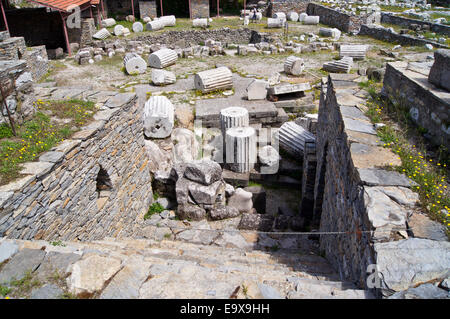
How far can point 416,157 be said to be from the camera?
409 centimetres

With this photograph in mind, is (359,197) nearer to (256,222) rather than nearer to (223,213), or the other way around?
(256,222)

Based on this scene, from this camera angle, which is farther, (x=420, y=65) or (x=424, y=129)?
(x=420, y=65)

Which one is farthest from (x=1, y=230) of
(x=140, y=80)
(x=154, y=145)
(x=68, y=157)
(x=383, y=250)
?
(x=140, y=80)

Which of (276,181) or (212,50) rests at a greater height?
(212,50)

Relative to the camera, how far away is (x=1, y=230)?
3.54 m

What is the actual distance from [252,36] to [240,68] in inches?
298

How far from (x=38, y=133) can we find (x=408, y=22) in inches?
835

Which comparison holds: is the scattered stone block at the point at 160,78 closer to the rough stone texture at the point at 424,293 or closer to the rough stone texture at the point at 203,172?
the rough stone texture at the point at 203,172

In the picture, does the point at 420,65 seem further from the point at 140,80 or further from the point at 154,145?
the point at 140,80

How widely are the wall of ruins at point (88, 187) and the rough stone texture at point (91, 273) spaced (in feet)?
4.15

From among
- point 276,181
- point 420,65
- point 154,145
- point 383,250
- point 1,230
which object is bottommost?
point 276,181

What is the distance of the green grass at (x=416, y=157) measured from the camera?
3.28 meters

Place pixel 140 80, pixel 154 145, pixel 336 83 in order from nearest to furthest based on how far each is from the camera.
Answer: pixel 336 83, pixel 154 145, pixel 140 80

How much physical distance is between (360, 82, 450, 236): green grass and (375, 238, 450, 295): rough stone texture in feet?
1.09
